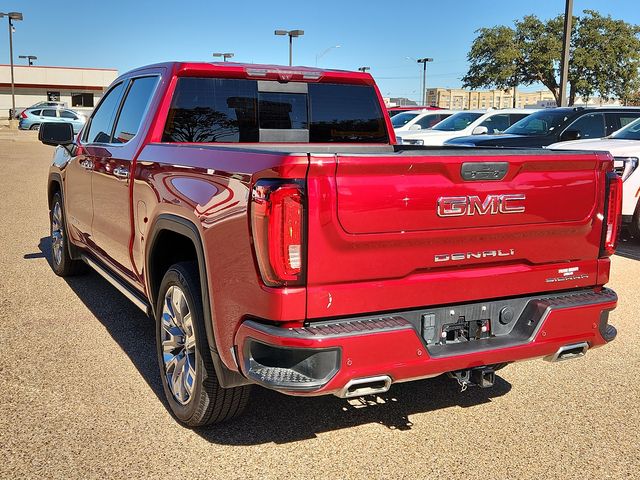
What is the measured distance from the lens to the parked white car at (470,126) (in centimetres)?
1708

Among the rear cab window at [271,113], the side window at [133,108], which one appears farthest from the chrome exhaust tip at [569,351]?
the side window at [133,108]

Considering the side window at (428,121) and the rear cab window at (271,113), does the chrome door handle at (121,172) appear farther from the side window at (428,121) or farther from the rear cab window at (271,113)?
the side window at (428,121)

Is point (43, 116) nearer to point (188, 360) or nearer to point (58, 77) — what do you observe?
point (58, 77)

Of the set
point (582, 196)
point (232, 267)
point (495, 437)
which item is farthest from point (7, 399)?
point (582, 196)

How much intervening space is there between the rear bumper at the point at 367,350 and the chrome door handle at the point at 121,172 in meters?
1.96

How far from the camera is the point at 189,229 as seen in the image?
11.9 ft

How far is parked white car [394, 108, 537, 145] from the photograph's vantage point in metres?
17.1

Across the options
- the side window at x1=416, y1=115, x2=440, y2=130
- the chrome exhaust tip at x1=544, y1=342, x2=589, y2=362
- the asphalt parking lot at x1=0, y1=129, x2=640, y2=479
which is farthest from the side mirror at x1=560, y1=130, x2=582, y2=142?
the side window at x1=416, y1=115, x2=440, y2=130

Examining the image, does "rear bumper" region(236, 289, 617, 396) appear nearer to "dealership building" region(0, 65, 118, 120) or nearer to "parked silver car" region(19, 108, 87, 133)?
"parked silver car" region(19, 108, 87, 133)

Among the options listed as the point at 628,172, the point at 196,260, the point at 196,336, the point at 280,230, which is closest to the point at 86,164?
the point at 196,260

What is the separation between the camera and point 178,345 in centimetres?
397

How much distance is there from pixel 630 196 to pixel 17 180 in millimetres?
13892

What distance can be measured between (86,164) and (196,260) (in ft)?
7.78

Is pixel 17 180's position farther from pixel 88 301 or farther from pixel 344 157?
pixel 344 157
